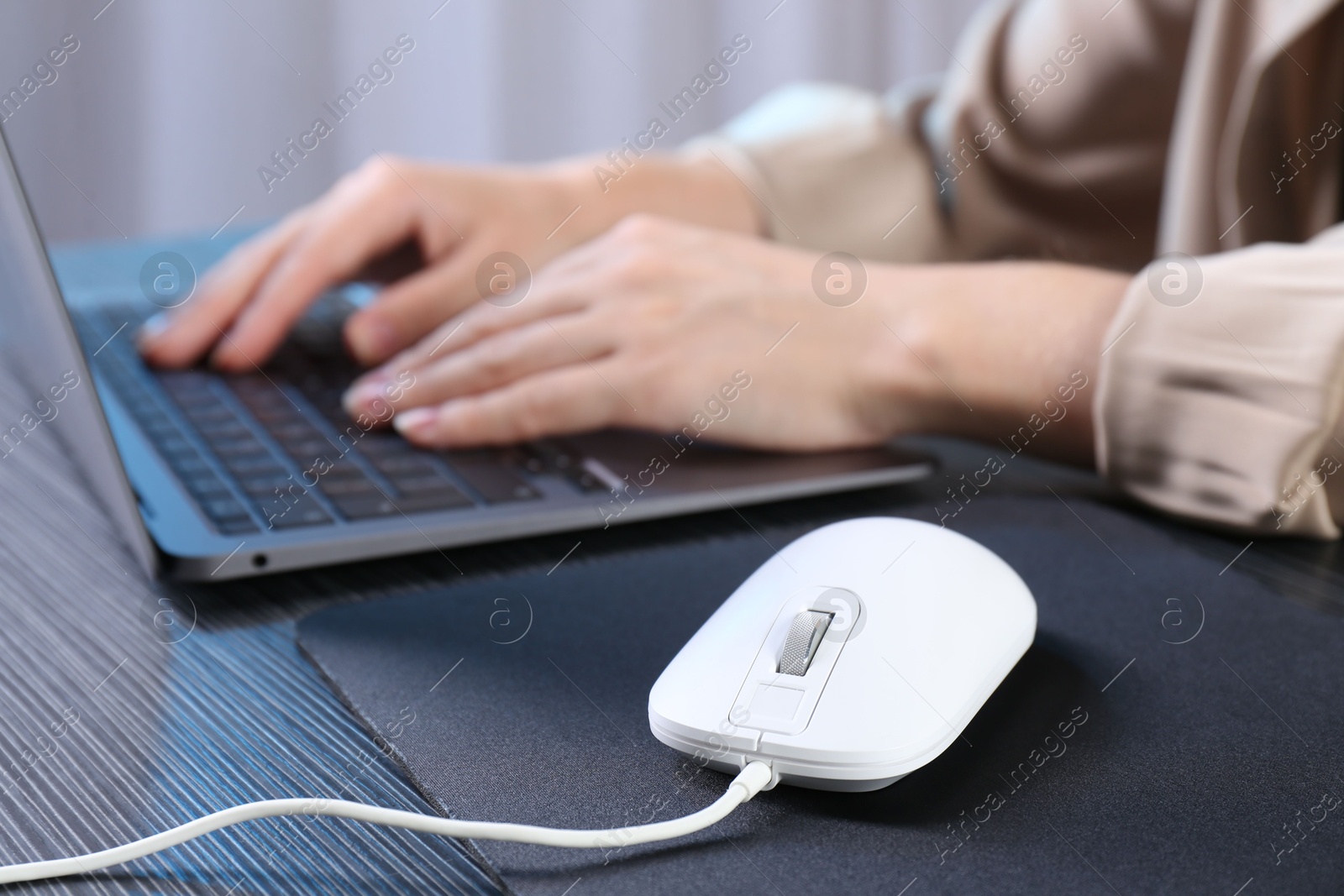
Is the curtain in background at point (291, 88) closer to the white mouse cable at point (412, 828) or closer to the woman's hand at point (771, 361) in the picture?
the woman's hand at point (771, 361)

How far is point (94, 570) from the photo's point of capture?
49 cm

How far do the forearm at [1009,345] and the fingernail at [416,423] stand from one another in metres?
0.26

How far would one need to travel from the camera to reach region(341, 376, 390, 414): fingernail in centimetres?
61

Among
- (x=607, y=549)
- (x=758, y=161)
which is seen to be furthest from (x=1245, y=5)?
(x=607, y=549)

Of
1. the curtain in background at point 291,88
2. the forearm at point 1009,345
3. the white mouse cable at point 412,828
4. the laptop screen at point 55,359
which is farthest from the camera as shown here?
the curtain in background at point 291,88

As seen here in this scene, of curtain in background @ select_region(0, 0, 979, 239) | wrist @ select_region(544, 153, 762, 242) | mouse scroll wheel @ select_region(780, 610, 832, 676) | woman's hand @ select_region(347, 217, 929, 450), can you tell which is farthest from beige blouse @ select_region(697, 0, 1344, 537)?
curtain in background @ select_region(0, 0, 979, 239)

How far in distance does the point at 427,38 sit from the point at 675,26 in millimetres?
578

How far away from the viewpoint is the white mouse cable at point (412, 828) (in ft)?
0.94

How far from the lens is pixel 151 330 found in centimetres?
73

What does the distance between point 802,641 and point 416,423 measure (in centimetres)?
31

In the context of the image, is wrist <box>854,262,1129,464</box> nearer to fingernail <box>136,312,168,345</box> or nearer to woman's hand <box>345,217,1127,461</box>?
woman's hand <box>345,217,1127,461</box>

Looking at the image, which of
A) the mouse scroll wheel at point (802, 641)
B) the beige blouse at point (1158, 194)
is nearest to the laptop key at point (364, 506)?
the mouse scroll wheel at point (802, 641)

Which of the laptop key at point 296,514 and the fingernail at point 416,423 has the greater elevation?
the laptop key at point 296,514

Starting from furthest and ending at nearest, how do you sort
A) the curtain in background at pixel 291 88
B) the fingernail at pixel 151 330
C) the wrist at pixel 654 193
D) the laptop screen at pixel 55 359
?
the curtain in background at pixel 291 88, the wrist at pixel 654 193, the fingernail at pixel 151 330, the laptop screen at pixel 55 359
